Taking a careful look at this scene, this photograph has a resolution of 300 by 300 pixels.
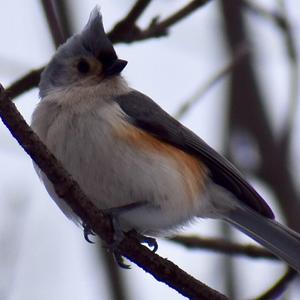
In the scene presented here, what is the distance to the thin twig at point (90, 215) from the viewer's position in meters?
2.69

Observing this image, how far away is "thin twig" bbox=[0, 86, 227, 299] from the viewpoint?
8.81 ft

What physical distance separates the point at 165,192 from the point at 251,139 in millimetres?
1699

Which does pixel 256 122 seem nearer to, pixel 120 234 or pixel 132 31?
pixel 132 31

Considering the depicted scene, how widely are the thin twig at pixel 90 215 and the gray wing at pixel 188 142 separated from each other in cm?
91

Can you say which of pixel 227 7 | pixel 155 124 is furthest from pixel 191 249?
pixel 227 7

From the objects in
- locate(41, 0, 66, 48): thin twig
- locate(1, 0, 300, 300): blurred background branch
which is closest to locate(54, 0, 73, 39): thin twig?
locate(1, 0, 300, 300): blurred background branch

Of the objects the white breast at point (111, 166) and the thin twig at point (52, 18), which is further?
the white breast at point (111, 166)

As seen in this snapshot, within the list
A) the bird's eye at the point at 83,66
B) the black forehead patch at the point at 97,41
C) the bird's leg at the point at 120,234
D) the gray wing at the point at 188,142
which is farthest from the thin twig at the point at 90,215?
the bird's eye at the point at 83,66

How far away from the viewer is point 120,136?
3.66 m

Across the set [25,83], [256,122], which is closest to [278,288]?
[25,83]

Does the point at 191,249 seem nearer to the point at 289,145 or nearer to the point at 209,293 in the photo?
the point at 209,293

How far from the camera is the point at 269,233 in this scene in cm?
392

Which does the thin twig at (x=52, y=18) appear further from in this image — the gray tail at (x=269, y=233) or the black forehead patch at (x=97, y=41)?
the gray tail at (x=269, y=233)

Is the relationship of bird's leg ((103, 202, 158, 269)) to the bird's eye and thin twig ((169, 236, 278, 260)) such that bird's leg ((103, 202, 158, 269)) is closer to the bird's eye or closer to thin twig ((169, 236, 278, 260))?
thin twig ((169, 236, 278, 260))
